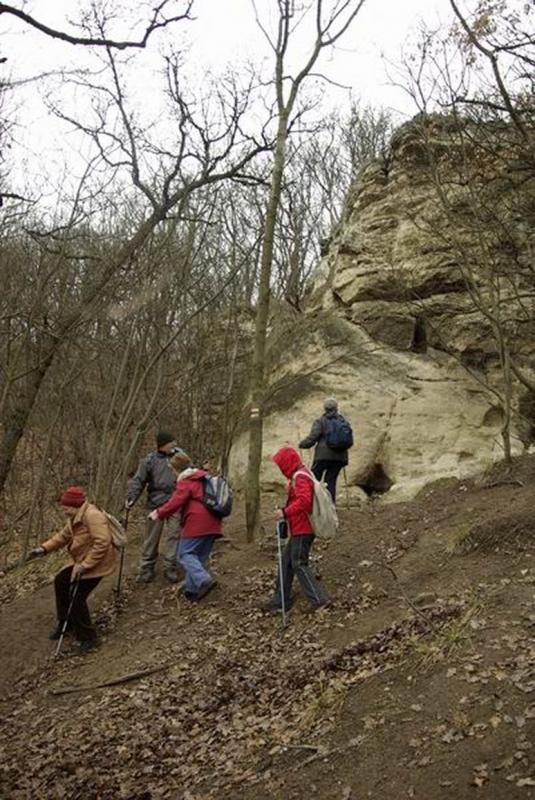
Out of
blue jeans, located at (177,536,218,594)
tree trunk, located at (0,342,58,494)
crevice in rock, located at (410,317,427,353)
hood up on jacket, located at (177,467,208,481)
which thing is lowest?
blue jeans, located at (177,536,218,594)

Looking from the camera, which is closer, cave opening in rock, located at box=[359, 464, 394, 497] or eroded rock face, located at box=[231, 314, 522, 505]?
eroded rock face, located at box=[231, 314, 522, 505]

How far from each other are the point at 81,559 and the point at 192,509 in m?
1.44

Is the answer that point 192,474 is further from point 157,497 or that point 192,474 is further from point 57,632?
point 57,632

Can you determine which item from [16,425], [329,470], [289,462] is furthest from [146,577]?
[329,470]

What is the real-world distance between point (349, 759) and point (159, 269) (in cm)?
1070

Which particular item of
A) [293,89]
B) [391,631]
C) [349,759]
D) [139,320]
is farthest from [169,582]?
[293,89]

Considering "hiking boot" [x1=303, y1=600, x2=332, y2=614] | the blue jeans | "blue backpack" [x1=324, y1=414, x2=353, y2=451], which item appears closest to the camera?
"hiking boot" [x1=303, y1=600, x2=332, y2=614]

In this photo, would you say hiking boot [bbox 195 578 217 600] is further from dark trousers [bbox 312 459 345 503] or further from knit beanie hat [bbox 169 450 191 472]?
dark trousers [bbox 312 459 345 503]

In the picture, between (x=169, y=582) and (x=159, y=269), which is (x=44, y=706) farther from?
(x=159, y=269)

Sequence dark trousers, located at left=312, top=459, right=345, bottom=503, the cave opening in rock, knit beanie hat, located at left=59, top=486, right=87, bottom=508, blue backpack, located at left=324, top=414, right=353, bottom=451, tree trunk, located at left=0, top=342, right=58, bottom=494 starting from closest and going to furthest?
1. knit beanie hat, located at left=59, top=486, right=87, bottom=508
2. tree trunk, located at left=0, top=342, right=58, bottom=494
3. blue backpack, located at left=324, top=414, right=353, bottom=451
4. dark trousers, located at left=312, top=459, right=345, bottom=503
5. the cave opening in rock

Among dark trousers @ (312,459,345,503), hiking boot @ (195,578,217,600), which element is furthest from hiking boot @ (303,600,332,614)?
dark trousers @ (312,459,345,503)

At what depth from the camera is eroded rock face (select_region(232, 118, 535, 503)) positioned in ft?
43.2

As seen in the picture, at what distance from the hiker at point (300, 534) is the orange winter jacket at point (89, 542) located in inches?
78.2

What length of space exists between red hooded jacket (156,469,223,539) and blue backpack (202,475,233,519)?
0.16 ft
